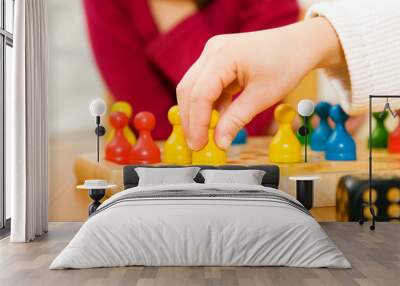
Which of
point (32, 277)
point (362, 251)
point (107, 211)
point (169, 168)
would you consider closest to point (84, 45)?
point (169, 168)

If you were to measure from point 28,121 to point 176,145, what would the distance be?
3.32ft

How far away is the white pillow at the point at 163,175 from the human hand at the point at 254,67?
20.4 inches

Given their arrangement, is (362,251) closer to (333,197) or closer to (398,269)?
(398,269)

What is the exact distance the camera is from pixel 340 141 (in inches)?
166

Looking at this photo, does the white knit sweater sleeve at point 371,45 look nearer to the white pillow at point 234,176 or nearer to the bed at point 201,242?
the bed at point 201,242

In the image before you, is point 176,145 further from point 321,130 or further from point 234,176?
point 321,130

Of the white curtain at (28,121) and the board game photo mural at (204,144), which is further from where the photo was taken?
the white curtain at (28,121)

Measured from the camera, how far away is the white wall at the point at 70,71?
4496 mm

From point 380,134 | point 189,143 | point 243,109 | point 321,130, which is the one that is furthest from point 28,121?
point 380,134

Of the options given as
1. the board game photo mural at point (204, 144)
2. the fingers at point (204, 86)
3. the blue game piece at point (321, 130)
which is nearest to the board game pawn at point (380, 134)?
the board game photo mural at point (204, 144)

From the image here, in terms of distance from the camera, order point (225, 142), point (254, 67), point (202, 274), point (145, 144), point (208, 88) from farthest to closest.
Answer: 1. point (145, 144)
2. point (225, 142)
3. point (208, 88)
4. point (254, 67)
5. point (202, 274)

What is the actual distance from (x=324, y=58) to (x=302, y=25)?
0.24 m

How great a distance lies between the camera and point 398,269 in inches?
122

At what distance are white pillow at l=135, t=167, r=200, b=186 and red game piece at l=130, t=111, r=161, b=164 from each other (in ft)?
0.25
